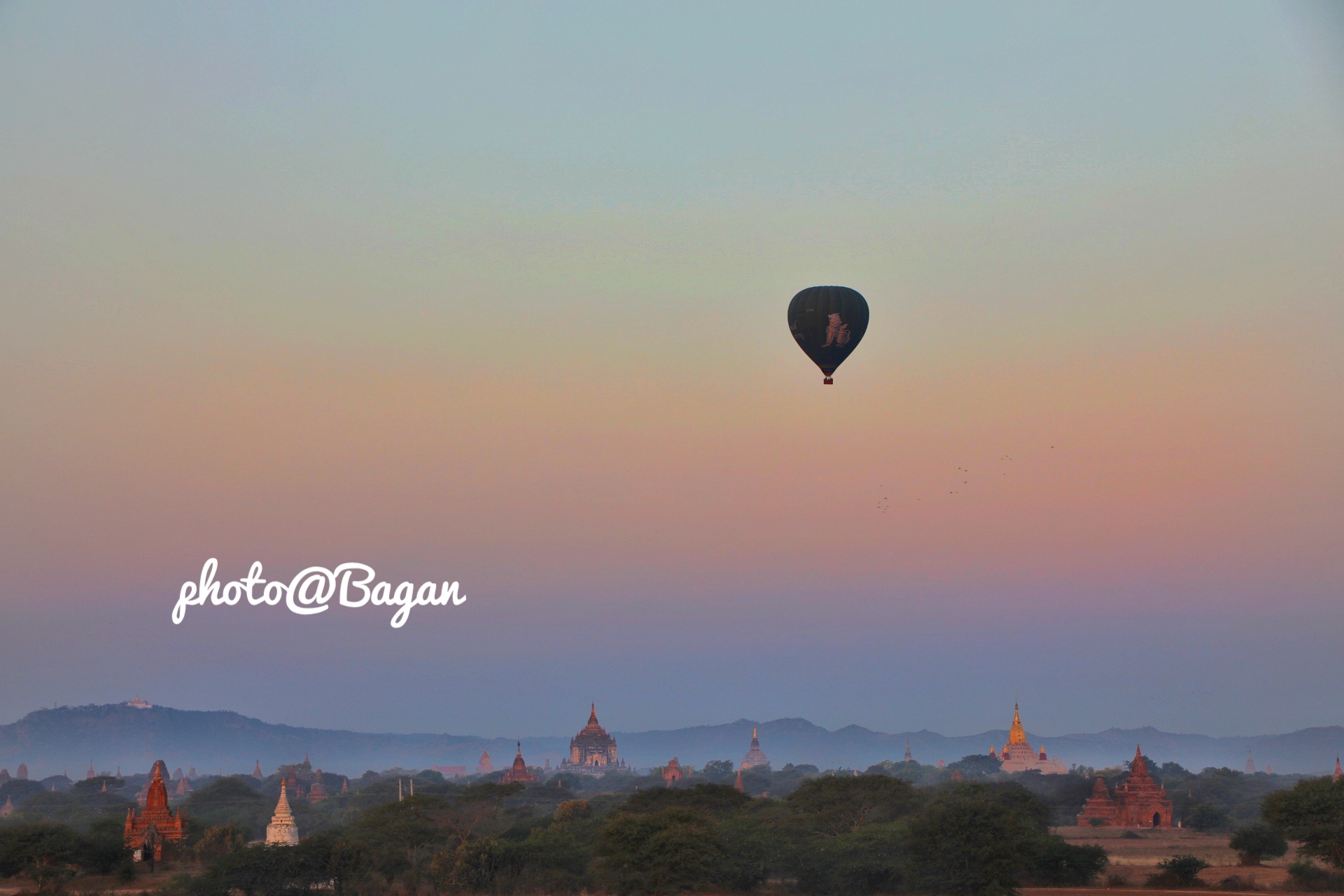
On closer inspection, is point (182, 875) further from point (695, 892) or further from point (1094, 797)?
point (1094, 797)

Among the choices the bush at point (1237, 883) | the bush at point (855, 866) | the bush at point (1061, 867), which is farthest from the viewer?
the bush at point (1061, 867)

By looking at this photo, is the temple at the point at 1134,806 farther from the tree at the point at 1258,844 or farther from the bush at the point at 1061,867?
the bush at the point at 1061,867

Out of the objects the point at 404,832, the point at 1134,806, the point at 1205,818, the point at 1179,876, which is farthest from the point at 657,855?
the point at 1205,818

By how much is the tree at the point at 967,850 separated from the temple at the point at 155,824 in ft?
122

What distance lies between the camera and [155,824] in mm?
73188

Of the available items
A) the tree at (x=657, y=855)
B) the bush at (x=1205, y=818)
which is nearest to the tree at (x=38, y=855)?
the tree at (x=657, y=855)

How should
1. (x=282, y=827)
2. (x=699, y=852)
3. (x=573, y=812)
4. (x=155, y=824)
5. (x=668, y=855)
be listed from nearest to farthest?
(x=668, y=855) → (x=699, y=852) → (x=155, y=824) → (x=282, y=827) → (x=573, y=812)

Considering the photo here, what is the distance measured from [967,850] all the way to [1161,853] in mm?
37880

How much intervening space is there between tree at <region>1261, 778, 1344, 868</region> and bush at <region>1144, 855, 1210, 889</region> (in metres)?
5.28

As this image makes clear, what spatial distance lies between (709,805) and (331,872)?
25553mm

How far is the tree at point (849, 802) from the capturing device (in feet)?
235

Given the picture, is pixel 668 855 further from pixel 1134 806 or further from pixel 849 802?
pixel 1134 806

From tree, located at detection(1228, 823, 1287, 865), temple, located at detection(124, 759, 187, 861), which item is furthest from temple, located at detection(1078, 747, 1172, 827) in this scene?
temple, located at detection(124, 759, 187, 861)

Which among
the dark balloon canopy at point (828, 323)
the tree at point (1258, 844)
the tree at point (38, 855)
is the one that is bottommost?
the tree at point (1258, 844)
